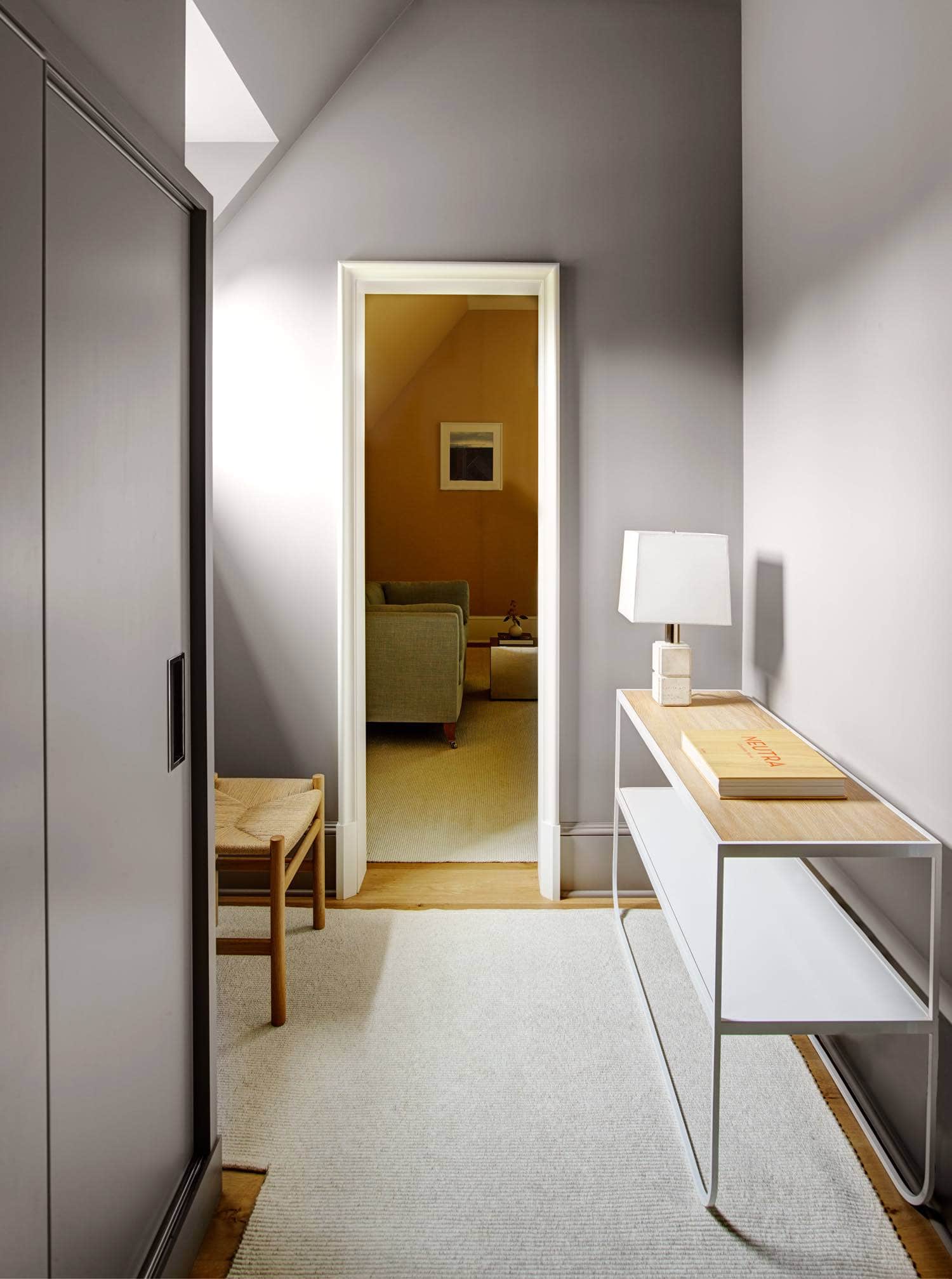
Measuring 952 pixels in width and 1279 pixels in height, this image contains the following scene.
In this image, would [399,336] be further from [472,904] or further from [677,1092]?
[677,1092]

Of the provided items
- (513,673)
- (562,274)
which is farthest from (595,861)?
(513,673)

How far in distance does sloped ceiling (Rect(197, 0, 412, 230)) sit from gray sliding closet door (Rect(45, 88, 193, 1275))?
42.3 inches

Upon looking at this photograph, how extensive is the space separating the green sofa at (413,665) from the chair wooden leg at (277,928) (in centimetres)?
247

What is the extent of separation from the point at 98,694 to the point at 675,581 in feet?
5.15

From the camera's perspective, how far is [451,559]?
25.5 ft

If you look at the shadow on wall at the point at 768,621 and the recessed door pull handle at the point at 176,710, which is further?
the shadow on wall at the point at 768,621

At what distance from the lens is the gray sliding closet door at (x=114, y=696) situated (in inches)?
39.3

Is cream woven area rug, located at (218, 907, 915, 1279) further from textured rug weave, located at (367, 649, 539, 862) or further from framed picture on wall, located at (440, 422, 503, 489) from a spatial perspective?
framed picture on wall, located at (440, 422, 503, 489)

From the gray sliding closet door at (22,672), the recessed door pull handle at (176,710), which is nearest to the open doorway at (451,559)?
the recessed door pull handle at (176,710)

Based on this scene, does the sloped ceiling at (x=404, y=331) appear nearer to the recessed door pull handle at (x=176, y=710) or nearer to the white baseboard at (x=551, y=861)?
the white baseboard at (x=551, y=861)

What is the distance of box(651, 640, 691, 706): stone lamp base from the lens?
2.31 metres

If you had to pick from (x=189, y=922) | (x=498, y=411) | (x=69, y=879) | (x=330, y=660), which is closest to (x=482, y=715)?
(x=330, y=660)

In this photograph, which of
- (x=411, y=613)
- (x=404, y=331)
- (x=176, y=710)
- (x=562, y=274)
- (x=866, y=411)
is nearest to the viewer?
(x=176, y=710)

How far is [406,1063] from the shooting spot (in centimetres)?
189
